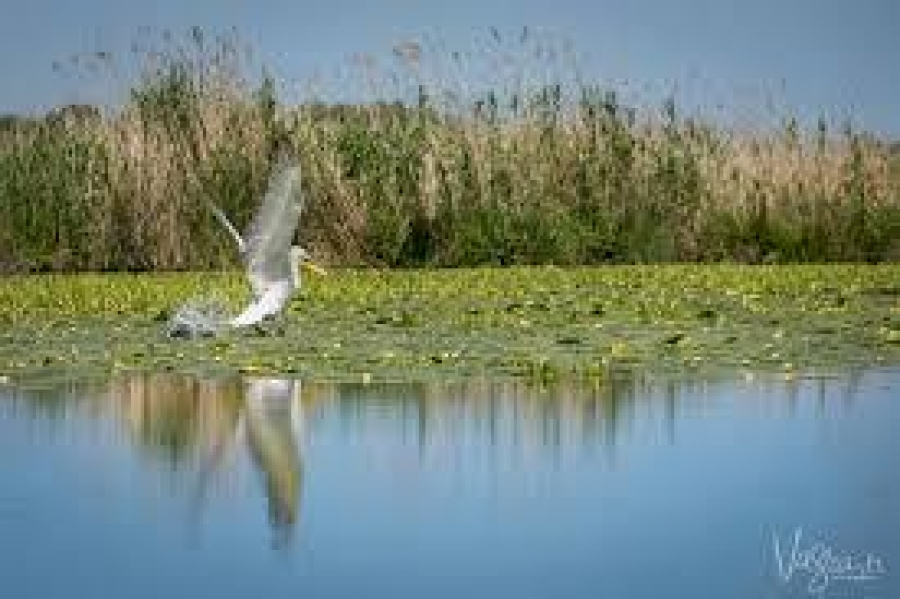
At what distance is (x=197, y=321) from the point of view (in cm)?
1320

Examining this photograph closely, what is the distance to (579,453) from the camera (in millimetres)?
9156

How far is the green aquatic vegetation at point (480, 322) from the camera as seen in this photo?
11602 millimetres

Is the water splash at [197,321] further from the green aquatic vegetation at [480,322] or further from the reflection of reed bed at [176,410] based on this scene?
the reflection of reed bed at [176,410]

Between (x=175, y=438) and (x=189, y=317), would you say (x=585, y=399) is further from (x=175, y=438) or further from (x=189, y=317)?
(x=189, y=317)

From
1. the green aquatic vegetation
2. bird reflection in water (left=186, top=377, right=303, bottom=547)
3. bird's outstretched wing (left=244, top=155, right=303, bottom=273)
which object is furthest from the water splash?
bird reflection in water (left=186, top=377, right=303, bottom=547)

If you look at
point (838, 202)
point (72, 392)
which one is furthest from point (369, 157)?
point (72, 392)

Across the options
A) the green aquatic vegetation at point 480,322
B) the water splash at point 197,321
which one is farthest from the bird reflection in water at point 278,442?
the water splash at point 197,321

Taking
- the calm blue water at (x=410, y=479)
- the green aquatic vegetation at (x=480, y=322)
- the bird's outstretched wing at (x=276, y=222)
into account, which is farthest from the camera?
the bird's outstretched wing at (x=276, y=222)

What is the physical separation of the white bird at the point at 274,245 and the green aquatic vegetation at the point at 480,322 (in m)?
0.19

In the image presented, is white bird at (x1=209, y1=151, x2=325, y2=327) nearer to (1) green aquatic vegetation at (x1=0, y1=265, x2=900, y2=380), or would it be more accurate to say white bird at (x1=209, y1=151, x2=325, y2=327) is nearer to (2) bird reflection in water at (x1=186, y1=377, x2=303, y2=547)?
(1) green aquatic vegetation at (x1=0, y1=265, x2=900, y2=380)

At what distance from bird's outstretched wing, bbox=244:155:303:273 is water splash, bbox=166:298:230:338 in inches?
17.8

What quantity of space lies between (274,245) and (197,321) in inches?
25.6

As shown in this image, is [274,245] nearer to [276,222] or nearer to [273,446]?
[276,222]

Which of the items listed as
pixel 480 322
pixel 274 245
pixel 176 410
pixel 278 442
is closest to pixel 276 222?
pixel 274 245
